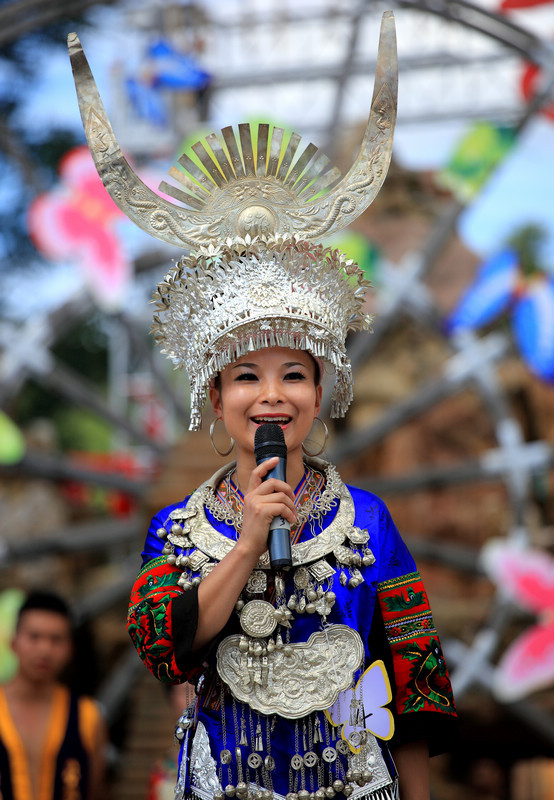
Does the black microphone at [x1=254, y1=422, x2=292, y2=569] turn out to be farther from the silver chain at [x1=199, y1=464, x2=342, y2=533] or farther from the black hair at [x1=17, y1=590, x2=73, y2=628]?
the black hair at [x1=17, y1=590, x2=73, y2=628]

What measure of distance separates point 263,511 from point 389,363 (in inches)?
199

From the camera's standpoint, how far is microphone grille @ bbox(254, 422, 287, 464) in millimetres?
1476

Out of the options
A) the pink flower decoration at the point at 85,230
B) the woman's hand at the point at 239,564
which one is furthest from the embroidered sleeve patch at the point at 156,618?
the pink flower decoration at the point at 85,230

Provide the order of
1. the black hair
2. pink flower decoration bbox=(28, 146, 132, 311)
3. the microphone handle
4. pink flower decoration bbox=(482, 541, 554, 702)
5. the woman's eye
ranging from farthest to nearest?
pink flower decoration bbox=(28, 146, 132, 311) → pink flower decoration bbox=(482, 541, 554, 702) → the black hair → the woman's eye → the microphone handle

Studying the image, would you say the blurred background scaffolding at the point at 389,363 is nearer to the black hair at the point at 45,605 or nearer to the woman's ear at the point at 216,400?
the black hair at the point at 45,605

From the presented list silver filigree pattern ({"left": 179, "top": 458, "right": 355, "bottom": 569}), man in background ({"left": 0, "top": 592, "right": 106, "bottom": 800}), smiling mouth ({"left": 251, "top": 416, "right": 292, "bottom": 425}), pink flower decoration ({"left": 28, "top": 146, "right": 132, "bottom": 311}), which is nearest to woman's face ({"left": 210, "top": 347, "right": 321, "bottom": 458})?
smiling mouth ({"left": 251, "top": 416, "right": 292, "bottom": 425})

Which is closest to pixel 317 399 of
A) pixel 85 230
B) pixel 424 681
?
pixel 424 681

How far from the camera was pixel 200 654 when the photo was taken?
4.74 feet

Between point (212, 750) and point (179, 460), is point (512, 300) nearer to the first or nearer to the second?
point (179, 460)

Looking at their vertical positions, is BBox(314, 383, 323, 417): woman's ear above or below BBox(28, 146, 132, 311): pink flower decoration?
below

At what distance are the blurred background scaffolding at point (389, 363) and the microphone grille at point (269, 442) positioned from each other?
10.1 feet

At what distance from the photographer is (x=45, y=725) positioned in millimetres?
3213

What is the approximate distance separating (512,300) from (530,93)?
1.11 meters

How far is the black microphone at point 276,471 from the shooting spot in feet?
4.52
